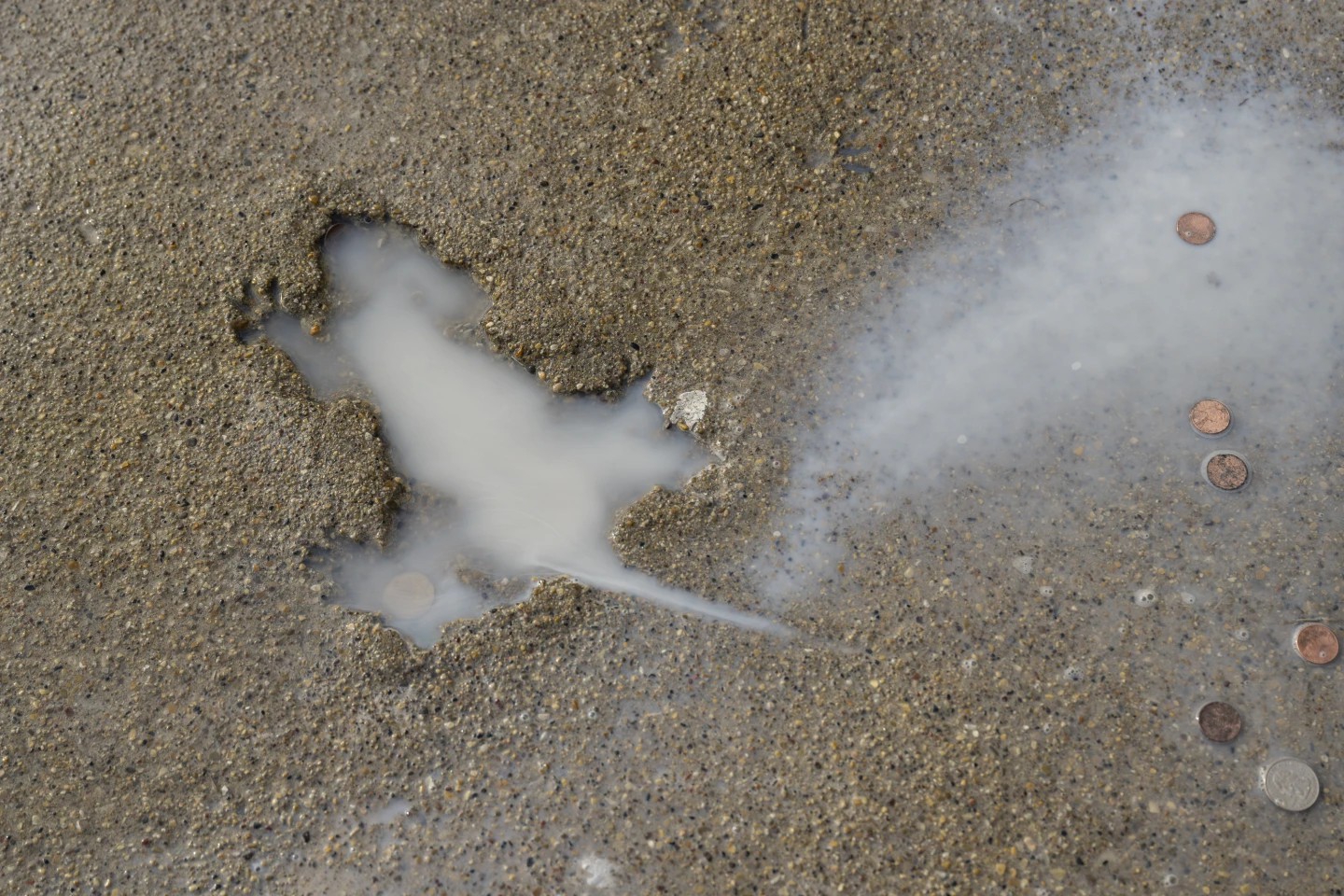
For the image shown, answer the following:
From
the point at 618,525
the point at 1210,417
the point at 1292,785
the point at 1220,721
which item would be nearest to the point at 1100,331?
the point at 1210,417

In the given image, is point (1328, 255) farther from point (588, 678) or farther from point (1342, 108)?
point (588, 678)

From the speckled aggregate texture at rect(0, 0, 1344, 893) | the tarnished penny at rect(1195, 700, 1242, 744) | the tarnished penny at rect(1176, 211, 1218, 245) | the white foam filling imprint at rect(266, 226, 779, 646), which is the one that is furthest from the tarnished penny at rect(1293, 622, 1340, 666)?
the white foam filling imprint at rect(266, 226, 779, 646)

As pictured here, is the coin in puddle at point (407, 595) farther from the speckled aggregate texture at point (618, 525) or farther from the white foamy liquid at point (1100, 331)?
the white foamy liquid at point (1100, 331)

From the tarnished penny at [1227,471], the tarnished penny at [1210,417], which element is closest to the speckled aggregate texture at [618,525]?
the tarnished penny at [1227,471]

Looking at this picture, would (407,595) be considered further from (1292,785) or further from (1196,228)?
(1196,228)

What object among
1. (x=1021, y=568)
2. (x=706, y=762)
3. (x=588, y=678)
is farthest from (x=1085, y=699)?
(x=588, y=678)

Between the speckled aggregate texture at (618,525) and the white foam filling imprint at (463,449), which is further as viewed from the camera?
the white foam filling imprint at (463,449)
